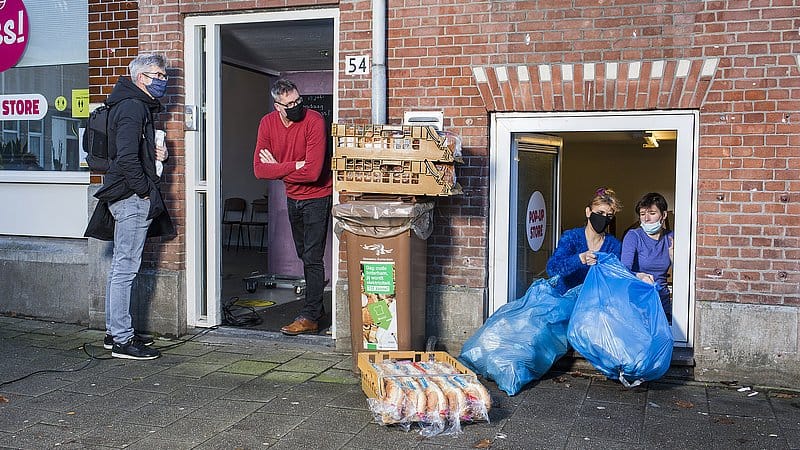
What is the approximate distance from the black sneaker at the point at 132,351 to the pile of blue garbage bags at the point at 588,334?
8.02ft

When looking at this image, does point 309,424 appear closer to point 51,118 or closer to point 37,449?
point 37,449

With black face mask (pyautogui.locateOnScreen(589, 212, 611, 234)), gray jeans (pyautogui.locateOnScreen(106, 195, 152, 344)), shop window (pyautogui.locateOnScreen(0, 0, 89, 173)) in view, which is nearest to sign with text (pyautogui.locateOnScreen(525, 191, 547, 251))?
black face mask (pyautogui.locateOnScreen(589, 212, 611, 234))

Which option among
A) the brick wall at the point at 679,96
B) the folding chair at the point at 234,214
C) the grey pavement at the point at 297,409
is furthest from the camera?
the folding chair at the point at 234,214

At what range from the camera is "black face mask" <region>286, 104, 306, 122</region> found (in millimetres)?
7227

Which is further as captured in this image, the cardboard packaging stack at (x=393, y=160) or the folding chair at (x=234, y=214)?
the folding chair at (x=234, y=214)

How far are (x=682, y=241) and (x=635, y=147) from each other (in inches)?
109

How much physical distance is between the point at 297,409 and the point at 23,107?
4898 millimetres

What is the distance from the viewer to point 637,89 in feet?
20.7

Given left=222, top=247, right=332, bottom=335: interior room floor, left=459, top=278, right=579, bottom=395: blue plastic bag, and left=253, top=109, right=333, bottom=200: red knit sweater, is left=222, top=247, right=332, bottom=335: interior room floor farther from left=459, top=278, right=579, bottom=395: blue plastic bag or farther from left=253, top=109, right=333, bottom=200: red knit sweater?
left=459, top=278, right=579, bottom=395: blue plastic bag

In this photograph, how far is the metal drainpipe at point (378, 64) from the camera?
682cm

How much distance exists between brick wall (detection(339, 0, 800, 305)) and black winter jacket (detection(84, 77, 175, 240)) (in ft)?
6.65

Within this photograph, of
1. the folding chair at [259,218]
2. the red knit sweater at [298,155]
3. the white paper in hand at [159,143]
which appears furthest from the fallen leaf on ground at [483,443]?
the folding chair at [259,218]

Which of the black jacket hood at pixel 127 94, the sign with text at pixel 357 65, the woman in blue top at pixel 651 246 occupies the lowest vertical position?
the woman in blue top at pixel 651 246

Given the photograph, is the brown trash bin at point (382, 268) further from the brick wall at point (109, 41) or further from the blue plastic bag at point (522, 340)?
the brick wall at point (109, 41)
